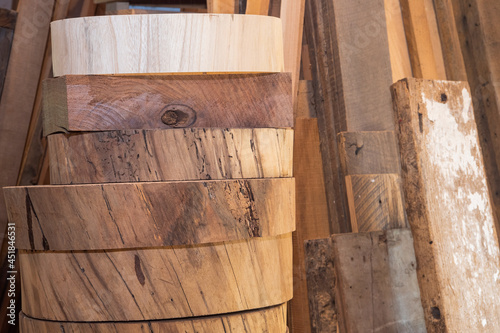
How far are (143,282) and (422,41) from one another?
1752mm

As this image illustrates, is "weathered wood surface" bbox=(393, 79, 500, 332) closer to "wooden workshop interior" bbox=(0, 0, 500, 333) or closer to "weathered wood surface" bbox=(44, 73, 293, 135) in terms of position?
"wooden workshop interior" bbox=(0, 0, 500, 333)

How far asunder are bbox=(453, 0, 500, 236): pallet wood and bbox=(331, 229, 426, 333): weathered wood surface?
942 mm

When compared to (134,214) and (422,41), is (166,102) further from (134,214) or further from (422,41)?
(422,41)

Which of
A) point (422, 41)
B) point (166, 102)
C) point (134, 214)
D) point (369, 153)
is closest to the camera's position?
point (134, 214)

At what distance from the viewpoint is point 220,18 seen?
52.4 inches

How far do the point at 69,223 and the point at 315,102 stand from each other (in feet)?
5.14

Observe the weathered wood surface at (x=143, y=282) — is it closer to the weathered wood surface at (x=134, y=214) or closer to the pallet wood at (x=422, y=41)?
the weathered wood surface at (x=134, y=214)

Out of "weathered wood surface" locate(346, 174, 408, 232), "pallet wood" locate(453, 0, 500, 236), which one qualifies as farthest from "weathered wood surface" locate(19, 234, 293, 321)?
"pallet wood" locate(453, 0, 500, 236)

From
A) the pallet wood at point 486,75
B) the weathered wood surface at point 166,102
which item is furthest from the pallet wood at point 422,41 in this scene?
the weathered wood surface at point 166,102

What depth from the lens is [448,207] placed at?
1454 mm

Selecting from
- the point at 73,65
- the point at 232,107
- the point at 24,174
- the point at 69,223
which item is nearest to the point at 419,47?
the point at 232,107

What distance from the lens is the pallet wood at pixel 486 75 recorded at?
234 centimetres

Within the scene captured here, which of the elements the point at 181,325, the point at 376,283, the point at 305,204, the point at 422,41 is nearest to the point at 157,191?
the point at 181,325

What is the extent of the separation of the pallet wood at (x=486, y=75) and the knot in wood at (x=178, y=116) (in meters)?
1.67
